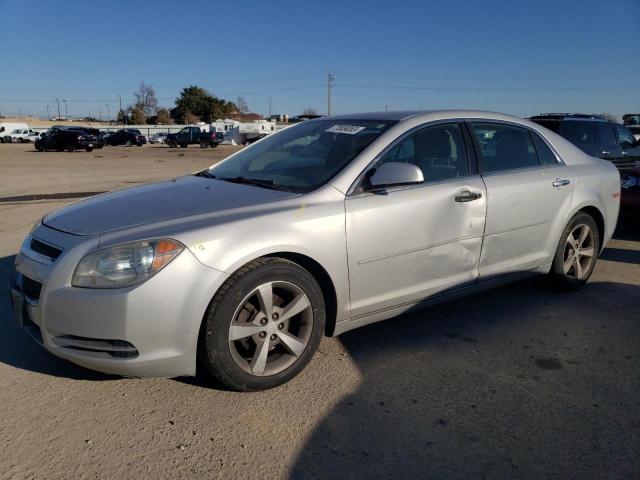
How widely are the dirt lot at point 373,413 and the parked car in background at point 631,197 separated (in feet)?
11.1

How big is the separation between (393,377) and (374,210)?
39.1 inches

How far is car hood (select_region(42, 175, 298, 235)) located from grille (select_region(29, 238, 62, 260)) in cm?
12

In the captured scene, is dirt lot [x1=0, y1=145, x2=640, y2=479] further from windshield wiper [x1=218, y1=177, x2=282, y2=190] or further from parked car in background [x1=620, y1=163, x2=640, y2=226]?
parked car in background [x1=620, y1=163, x2=640, y2=226]

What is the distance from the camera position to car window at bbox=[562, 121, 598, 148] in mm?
8500

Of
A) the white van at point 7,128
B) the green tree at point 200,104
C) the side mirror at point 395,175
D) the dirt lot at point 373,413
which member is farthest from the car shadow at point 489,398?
the green tree at point 200,104

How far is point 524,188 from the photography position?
13.0 feet

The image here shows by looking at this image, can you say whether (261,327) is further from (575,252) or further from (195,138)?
(195,138)

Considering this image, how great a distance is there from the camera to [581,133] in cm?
860

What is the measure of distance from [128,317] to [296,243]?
931 millimetres

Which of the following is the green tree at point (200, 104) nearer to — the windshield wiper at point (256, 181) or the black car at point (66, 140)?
the black car at point (66, 140)

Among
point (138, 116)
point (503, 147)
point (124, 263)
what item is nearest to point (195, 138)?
point (503, 147)

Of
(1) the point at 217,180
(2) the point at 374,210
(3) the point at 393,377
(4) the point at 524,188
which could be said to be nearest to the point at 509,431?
(3) the point at 393,377

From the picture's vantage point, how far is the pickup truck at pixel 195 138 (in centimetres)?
4272

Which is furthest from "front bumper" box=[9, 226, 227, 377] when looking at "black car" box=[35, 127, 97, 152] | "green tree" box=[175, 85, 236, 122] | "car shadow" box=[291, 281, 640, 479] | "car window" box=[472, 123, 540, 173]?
"green tree" box=[175, 85, 236, 122]
